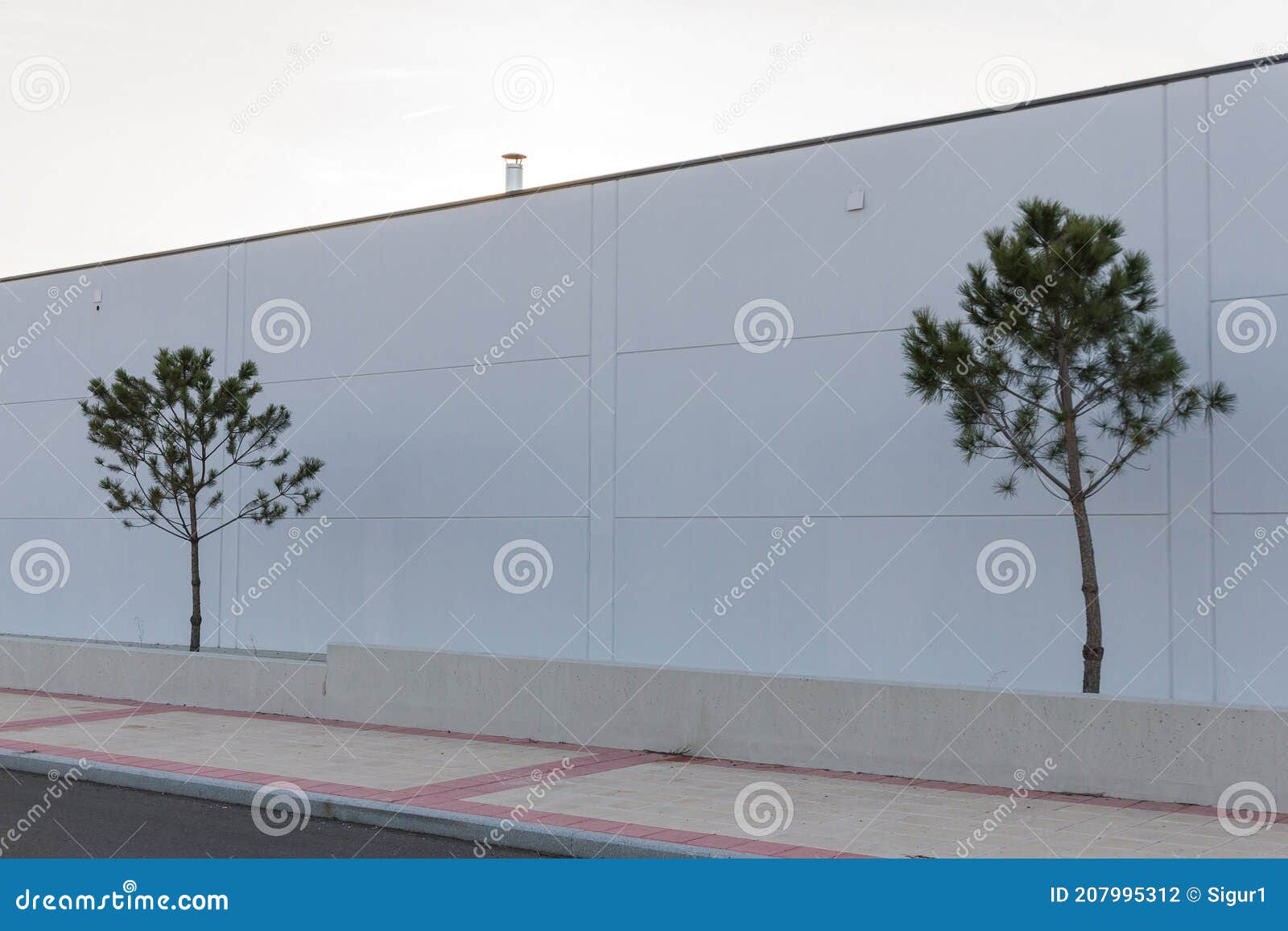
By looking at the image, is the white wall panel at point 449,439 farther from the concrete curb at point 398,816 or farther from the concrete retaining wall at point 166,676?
the concrete curb at point 398,816

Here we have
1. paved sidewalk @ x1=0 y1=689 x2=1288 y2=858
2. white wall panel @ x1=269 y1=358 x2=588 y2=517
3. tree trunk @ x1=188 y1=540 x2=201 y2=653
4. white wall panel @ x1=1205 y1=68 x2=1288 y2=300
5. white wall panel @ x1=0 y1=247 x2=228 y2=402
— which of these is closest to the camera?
paved sidewalk @ x1=0 y1=689 x2=1288 y2=858

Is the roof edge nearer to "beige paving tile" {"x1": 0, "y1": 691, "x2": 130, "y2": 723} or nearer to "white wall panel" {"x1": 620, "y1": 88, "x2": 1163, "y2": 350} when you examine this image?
"white wall panel" {"x1": 620, "y1": 88, "x2": 1163, "y2": 350}

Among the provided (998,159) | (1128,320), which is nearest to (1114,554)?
(1128,320)

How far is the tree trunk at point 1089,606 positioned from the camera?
1099 centimetres

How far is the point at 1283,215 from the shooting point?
1170 cm

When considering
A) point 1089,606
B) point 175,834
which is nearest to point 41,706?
point 175,834

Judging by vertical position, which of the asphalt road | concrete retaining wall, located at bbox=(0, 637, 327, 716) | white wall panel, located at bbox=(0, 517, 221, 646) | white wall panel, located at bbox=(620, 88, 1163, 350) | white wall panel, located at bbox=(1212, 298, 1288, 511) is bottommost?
the asphalt road

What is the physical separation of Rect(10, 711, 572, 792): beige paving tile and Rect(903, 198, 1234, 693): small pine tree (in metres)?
4.83

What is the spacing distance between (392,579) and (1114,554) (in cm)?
931

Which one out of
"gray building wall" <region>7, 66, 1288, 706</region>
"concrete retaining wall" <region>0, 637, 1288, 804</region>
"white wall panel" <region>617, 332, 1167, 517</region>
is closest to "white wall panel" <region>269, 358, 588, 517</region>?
"gray building wall" <region>7, 66, 1288, 706</region>

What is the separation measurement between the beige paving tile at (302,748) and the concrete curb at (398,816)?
0.57 m

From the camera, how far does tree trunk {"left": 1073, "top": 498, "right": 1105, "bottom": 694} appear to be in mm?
10992

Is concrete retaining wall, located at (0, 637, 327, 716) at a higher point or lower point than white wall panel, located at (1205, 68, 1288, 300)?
lower

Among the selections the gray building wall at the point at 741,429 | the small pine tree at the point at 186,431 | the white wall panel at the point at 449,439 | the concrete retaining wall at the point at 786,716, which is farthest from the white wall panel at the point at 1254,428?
the small pine tree at the point at 186,431
